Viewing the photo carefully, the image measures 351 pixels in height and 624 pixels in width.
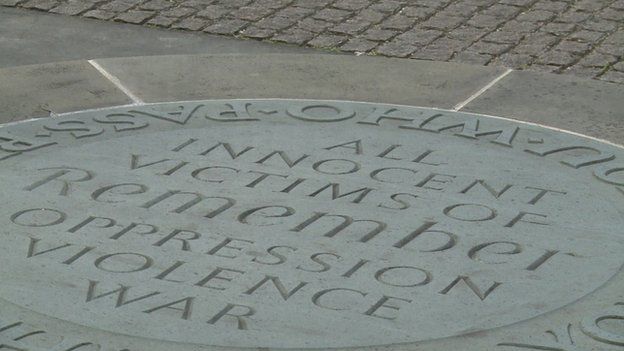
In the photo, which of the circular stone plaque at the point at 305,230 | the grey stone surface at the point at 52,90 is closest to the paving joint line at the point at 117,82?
the grey stone surface at the point at 52,90

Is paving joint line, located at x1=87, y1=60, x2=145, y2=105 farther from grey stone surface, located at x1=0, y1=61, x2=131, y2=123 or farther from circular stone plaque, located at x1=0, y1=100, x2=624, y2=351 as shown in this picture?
circular stone plaque, located at x1=0, y1=100, x2=624, y2=351

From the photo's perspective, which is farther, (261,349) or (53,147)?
(53,147)

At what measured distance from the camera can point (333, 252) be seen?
4.23 metres

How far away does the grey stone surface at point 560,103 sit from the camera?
554cm

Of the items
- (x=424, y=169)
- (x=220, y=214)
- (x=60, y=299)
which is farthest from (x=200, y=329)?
(x=424, y=169)

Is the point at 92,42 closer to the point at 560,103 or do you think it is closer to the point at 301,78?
the point at 301,78

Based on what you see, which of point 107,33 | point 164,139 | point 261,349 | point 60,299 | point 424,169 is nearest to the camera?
point 261,349

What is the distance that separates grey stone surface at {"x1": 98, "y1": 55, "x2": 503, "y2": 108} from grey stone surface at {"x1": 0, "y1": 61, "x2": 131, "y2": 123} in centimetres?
12

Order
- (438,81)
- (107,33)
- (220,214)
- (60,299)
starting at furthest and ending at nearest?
(107,33) < (438,81) < (220,214) < (60,299)

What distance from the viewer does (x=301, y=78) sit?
6156 millimetres

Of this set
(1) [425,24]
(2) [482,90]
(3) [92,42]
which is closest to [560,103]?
(2) [482,90]

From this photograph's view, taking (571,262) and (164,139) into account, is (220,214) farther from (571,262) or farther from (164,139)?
(571,262)

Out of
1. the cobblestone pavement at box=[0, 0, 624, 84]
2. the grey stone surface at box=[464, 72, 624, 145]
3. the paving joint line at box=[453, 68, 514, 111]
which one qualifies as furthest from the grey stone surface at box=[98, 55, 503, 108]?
the cobblestone pavement at box=[0, 0, 624, 84]

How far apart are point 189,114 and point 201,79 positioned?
608mm
